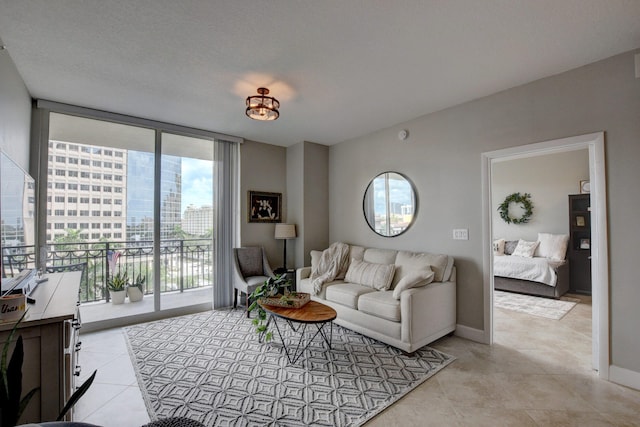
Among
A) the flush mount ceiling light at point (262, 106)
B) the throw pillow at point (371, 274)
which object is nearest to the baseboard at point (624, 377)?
the throw pillow at point (371, 274)

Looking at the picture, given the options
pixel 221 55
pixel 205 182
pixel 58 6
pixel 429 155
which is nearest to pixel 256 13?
pixel 221 55

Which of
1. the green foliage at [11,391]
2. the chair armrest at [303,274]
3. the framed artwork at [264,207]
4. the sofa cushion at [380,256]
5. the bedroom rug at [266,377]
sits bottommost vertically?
the bedroom rug at [266,377]

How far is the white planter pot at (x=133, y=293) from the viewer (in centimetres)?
438

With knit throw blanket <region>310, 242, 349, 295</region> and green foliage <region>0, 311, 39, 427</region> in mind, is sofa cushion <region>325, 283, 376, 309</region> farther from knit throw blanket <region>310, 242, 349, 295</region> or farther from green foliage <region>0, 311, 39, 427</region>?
green foliage <region>0, 311, 39, 427</region>

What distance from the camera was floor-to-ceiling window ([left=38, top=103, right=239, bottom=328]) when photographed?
3.65 meters

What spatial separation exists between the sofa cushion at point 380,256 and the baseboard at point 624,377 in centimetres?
212

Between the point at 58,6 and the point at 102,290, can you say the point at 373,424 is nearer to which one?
the point at 58,6

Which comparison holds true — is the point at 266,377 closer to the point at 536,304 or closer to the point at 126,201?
the point at 126,201

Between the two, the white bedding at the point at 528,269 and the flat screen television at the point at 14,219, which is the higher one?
the flat screen television at the point at 14,219

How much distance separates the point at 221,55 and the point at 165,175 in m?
2.40

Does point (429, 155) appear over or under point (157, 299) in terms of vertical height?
over

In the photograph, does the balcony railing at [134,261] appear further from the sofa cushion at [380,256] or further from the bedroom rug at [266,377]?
the sofa cushion at [380,256]

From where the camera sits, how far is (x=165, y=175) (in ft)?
13.5

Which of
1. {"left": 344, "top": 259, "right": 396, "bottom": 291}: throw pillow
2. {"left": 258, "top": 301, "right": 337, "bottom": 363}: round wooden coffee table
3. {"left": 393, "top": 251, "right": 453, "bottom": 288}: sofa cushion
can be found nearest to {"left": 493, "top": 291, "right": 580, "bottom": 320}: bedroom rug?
{"left": 393, "top": 251, "right": 453, "bottom": 288}: sofa cushion
